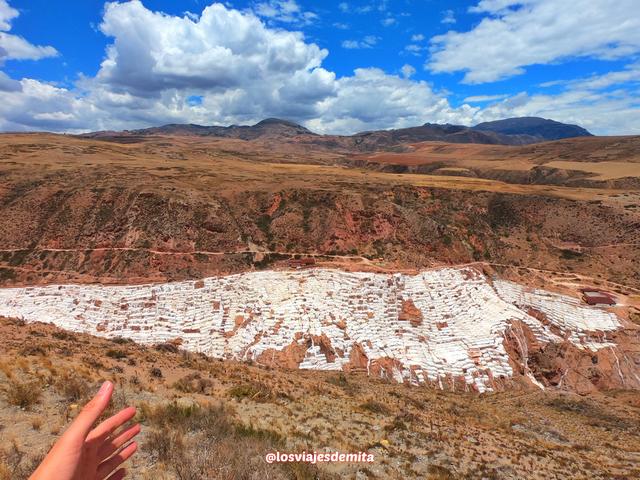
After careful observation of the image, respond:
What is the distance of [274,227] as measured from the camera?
3953 cm

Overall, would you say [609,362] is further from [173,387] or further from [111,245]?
[111,245]

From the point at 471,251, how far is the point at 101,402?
38598 millimetres

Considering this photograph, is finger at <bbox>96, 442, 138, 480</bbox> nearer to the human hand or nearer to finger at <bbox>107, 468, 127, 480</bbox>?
the human hand

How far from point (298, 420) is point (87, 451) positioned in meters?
11.3

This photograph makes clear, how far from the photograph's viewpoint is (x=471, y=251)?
37656 millimetres

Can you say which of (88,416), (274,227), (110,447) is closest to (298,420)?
(110,447)

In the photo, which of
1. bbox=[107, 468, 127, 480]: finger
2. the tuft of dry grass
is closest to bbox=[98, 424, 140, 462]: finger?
bbox=[107, 468, 127, 480]: finger

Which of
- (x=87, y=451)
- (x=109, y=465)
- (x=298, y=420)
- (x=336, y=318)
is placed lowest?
(x=336, y=318)

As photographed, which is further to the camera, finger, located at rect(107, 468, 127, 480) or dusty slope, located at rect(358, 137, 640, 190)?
dusty slope, located at rect(358, 137, 640, 190)

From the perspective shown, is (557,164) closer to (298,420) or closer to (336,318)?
(336,318)

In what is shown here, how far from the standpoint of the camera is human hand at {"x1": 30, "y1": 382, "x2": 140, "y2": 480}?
2408mm

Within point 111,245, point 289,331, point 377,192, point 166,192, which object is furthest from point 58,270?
point 377,192

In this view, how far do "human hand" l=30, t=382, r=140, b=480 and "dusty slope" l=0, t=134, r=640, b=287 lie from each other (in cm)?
3071

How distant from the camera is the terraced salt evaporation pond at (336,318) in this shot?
2536cm
